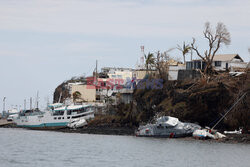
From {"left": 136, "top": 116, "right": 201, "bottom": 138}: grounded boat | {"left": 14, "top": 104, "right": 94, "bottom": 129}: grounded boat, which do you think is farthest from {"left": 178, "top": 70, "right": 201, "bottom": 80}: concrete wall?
{"left": 14, "top": 104, "right": 94, "bottom": 129}: grounded boat

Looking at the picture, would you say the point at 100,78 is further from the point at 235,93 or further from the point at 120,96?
the point at 235,93

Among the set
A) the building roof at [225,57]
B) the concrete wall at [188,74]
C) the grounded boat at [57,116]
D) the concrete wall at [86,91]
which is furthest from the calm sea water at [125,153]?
the concrete wall at [86,91]

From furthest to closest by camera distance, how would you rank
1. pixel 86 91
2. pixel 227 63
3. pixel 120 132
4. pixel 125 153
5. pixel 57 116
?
pixel 86 91 < pixel 57 116 < pixel 227 63 < pixel 120 132 < pixel 125 153

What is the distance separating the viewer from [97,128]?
10906 cm

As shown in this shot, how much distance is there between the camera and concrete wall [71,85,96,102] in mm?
143500

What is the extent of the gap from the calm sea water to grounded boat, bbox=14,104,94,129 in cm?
3618

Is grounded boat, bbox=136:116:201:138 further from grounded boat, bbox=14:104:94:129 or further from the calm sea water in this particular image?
grounded boat, bbox=14:104:94:129

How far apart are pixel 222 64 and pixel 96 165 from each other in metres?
57.6

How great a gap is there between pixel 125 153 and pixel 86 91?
79.3 m

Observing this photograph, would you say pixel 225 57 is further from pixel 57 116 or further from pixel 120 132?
pixel 57 116

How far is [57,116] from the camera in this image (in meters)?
120

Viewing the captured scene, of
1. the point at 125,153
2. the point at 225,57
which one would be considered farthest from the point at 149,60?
the point at 125,153

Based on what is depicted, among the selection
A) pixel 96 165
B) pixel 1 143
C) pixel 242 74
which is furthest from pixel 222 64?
pixel 96 165

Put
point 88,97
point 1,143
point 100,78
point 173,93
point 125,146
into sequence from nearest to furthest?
point 125,146, point 1,143, point 173,93, point 88,97, point 100,78
